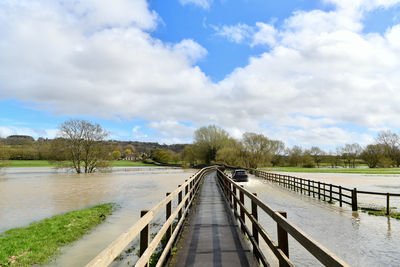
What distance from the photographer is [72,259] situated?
718 centimetres

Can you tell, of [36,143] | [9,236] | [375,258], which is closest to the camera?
[375,258]

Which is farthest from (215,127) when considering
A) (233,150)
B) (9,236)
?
(9,236)

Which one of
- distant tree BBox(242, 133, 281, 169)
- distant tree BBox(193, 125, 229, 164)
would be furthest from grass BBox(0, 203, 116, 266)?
distant tree BBox(193, 125, 229, 164)

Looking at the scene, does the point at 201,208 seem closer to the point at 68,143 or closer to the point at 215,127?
the point at 68,143

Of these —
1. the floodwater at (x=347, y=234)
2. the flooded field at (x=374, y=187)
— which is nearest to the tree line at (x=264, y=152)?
the flooded field at (x=374, y=187)

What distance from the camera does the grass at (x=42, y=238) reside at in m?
7.25

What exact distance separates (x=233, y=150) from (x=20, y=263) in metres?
58.9

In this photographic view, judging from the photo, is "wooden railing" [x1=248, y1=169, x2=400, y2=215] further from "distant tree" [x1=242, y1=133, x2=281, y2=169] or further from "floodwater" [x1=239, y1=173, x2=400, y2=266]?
"distant tree" [x1=242, y1=133, x2=281, y2=169]

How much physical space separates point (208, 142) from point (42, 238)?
70.6 metres

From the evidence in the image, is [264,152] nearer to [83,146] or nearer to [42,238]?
[83,146]

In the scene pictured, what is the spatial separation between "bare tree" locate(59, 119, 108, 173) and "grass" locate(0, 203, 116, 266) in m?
38.4

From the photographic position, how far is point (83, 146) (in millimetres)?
48469

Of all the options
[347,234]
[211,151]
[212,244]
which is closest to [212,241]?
[212,244]

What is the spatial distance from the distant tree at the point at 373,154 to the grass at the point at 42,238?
80357 millimetres
